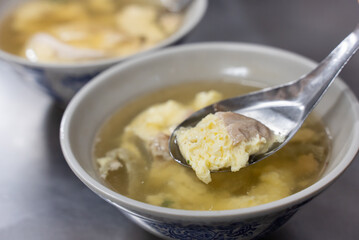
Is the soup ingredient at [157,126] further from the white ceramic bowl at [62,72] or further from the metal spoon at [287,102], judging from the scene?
the white ceramic bowl at [62,72]

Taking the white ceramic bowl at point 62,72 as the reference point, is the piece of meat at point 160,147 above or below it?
above

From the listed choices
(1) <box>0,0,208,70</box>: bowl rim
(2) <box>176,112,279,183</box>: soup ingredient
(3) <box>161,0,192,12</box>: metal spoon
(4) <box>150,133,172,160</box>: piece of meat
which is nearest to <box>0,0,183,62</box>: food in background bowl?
(3) <box>161,0,192,12</box>: metal spoon

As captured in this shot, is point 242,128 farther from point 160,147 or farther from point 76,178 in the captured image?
point 76,178

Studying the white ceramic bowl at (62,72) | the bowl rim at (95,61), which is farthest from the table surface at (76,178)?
the bowl rim at (95,61)

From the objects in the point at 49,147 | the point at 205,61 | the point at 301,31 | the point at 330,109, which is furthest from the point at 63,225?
the point at 301,31

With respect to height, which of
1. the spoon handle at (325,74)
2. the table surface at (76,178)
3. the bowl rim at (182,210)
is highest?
the spoon handle at (325,74)

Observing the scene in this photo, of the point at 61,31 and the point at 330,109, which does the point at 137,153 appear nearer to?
the point at 330,109

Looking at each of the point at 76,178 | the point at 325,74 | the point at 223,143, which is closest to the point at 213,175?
the point at 223,143
